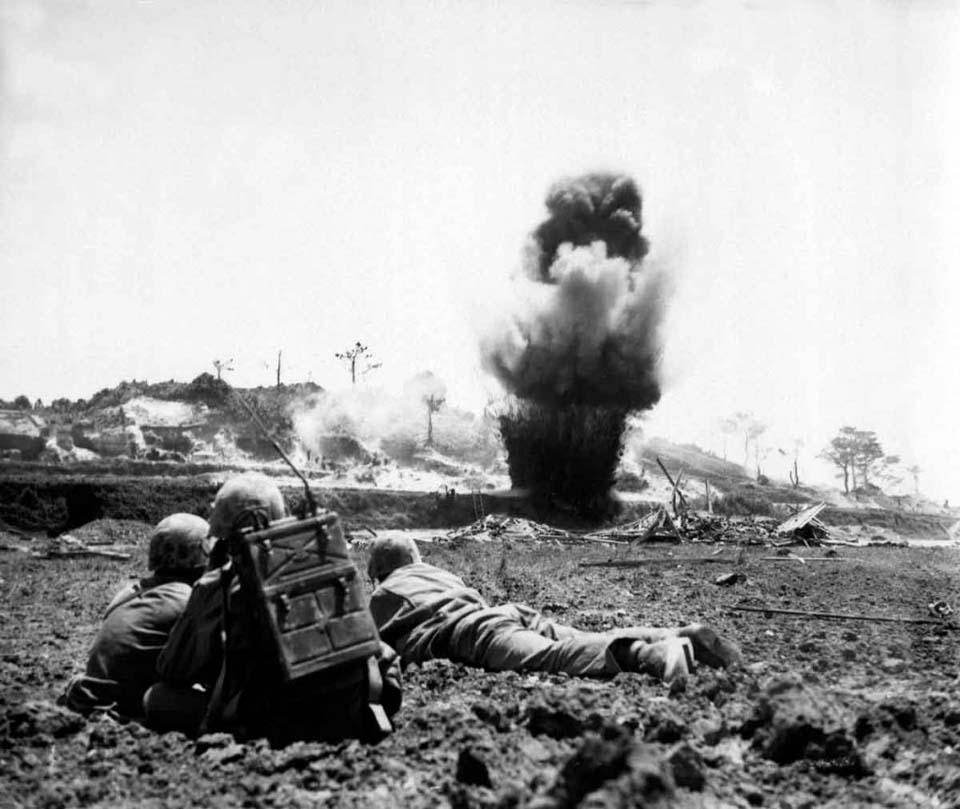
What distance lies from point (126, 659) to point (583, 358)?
3103 centimetres

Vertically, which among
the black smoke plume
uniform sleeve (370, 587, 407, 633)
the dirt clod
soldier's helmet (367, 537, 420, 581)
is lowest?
uniform sleeve (370, 587, 407, 633)

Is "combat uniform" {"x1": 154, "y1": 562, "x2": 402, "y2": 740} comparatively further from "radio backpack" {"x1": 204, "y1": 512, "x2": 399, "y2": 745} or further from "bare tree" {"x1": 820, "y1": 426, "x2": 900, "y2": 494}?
"bare tree" {"x1": 820, "y1": 426, "x2": 900, "y2": 494}

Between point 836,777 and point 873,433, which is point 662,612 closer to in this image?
point 836,777

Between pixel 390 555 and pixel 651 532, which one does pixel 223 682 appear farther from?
pixel 651 532

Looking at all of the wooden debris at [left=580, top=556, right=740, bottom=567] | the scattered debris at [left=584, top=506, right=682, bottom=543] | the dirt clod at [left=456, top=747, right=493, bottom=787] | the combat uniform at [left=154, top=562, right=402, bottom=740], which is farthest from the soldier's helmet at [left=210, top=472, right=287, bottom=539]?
the scattered debris at [left=584, top=506, right=682, bottom=543]

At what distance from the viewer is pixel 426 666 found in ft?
16.9

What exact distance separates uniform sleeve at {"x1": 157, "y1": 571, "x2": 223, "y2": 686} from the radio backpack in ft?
0.46

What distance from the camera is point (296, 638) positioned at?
3.57 m

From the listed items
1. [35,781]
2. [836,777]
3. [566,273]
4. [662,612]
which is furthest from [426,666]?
[566,273]

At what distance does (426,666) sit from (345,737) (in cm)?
141

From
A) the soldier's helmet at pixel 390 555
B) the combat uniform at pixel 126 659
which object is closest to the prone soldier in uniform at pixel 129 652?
the combat uniform at pixel 126 659

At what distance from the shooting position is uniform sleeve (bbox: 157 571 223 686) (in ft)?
13.2

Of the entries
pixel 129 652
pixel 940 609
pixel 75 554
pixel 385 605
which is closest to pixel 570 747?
pixel 385 605

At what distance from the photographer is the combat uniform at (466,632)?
5.01 metres
